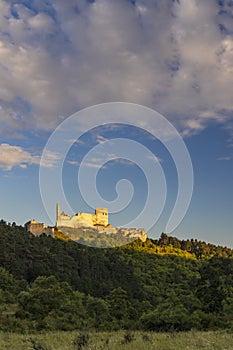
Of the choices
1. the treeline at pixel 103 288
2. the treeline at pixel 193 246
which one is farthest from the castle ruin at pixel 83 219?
the treeline at pixel 193 246

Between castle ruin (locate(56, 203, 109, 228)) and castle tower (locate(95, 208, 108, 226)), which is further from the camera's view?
castle tower (locate(95, 208, 108, 226))

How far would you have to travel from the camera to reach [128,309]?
1667 inches

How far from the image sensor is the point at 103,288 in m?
69.9

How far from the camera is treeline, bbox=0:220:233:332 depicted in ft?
102

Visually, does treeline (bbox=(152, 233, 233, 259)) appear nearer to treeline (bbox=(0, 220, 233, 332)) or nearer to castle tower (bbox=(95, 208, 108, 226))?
treeline (bbox=(0, 220, 233, 332))

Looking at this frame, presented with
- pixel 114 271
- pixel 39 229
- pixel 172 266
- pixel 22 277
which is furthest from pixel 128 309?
pixel 39 229

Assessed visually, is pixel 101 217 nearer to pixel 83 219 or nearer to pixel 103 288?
pixel 83 219

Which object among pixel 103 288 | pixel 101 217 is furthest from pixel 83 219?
pixel 103 288

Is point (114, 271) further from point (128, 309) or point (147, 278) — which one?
point (128, 309)

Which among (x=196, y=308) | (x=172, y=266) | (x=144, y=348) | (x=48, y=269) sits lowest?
(x=144, y=348)

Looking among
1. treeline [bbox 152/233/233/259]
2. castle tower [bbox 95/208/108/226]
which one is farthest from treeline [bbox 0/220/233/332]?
treeline [bbox 152/233/233/259]

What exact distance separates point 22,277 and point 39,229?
183ft

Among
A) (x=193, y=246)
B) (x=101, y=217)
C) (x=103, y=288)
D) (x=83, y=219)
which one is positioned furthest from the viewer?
(x=193, y=246)

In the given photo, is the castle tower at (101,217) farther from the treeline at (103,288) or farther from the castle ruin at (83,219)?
the treeline at (103,288)
